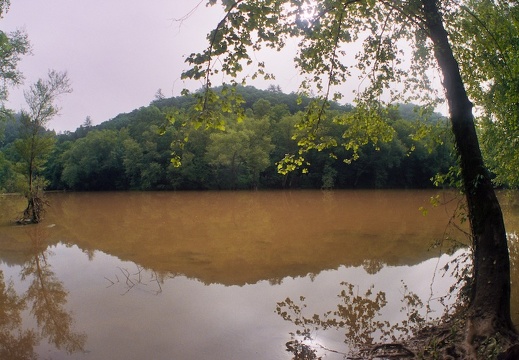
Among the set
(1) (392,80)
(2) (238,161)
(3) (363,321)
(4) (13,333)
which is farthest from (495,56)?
(2) (238,161)

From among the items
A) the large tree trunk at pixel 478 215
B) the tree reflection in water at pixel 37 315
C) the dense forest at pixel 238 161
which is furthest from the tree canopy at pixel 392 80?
the dense forest at pixel 238 161

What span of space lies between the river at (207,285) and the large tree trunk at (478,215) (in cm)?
116

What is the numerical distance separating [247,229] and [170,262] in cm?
747

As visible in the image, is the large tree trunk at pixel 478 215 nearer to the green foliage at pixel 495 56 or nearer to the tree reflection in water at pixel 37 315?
the green foliage at pixel 495 56

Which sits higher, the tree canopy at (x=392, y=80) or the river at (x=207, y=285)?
the tree canopy at (x=392, y=80)

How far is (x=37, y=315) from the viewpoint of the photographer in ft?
27.2

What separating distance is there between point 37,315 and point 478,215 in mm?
8798

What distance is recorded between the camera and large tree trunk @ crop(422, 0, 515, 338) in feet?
16.6

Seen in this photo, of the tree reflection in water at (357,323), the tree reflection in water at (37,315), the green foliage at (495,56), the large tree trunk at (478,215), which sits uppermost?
the green foliage at (495,56)

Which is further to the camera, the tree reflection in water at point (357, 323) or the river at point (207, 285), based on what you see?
the river at point (207, 285)

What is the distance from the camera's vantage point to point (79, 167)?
68.1 meters

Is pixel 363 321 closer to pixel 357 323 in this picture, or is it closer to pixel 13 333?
pixel 357 323

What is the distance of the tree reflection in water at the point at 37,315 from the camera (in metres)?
6.60

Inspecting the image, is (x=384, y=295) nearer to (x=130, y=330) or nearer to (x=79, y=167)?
(x=130, y=330)
